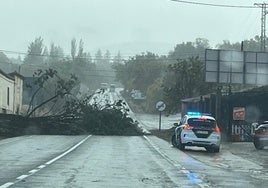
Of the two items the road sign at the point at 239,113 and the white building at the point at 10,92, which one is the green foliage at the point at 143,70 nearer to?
the white building at the point at 10,92

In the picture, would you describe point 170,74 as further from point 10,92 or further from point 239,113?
point 239,113

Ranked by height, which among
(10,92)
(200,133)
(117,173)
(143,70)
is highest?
(143,70)

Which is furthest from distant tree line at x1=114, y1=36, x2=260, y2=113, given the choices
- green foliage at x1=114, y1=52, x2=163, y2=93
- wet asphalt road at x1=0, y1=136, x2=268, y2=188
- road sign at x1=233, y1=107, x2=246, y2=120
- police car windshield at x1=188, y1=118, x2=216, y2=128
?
wet asphalt road at x1=0, y1=136, x2=268, y2=188

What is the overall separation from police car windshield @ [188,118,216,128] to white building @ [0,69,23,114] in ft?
101

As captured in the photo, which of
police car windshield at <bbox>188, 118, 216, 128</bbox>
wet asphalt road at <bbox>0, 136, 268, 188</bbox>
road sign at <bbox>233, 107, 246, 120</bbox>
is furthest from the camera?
road sign at <bbox>233, 107, 246, 120</bbox>

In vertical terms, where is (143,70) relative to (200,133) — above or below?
above

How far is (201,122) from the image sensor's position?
93.1 ft

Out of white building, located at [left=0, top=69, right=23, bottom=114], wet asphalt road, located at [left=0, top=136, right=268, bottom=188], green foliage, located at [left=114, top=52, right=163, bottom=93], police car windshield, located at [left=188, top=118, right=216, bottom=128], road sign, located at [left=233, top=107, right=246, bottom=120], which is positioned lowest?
wet asphalt road, located at [left=0, top=136, right=268, bottom=188]

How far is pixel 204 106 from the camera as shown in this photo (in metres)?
48.6

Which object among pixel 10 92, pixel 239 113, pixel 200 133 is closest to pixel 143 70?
pixel 10 92

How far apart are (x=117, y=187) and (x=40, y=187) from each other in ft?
5.32

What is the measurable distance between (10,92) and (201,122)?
3658 cm

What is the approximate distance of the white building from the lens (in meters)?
56.8

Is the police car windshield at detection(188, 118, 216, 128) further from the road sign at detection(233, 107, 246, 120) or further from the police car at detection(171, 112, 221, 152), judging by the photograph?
the road sign at detection(233, 107, 246, 120)
